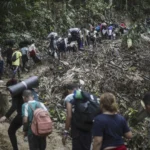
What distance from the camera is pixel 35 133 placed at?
4.70 metres

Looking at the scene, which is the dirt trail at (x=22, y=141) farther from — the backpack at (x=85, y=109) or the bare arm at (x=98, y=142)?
the bare arm at (x=98, y=142)

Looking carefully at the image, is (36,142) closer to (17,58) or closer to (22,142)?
(22,142)

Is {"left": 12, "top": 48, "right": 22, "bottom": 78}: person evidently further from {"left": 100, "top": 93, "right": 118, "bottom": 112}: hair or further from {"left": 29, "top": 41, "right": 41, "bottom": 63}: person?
{"left": 100, "top": 93, "right": 118, "bottom": 112}: hair

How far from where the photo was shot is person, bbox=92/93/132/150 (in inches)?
143

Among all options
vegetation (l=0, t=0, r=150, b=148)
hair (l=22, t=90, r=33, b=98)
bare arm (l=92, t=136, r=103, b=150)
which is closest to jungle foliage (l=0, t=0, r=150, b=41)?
vegetation (l=0, t=0, r=150, b=148)

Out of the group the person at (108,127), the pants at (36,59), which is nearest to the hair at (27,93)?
the person at (108,127)

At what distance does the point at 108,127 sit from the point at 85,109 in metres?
0.72

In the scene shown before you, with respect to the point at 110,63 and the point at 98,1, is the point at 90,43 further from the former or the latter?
the point at 98,1

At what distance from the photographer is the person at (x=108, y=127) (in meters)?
3.64

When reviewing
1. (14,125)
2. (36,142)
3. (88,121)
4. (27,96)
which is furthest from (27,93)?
(88,121)

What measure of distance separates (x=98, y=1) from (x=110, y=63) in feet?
56.2

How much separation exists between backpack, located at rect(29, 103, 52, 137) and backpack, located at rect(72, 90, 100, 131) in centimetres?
45

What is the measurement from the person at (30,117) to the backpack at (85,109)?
631 mm

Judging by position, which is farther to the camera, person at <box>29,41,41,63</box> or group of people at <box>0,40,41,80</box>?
person at <box>29,41,41,63</box>
